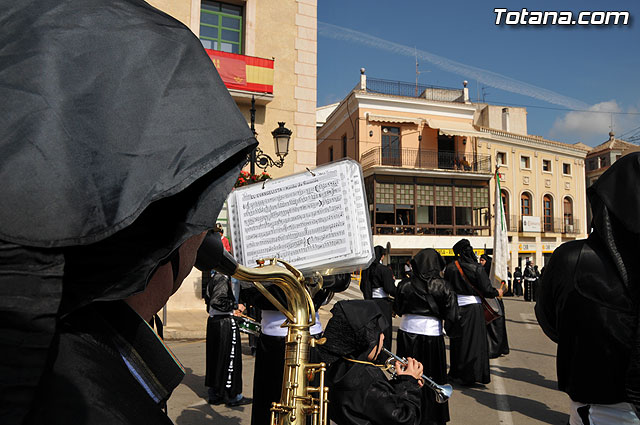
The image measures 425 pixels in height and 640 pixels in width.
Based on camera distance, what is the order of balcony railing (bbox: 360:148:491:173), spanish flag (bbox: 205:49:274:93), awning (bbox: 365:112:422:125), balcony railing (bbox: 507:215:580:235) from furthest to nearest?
balcony railing (bbox: 507:215:580:235)
balcony railing (bbox: 360:148:491:173)
awning (bbox: 365:112:422:125)
spanish flag (bbox: 205:49:274:93)

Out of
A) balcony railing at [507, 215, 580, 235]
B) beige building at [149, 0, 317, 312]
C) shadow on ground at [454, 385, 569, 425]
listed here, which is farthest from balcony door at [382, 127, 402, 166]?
shadow on ground at [454, 385, 569, 425]

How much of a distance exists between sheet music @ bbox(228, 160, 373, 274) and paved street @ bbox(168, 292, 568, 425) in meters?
3.39

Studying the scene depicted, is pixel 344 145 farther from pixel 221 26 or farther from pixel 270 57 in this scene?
pixel 221 26

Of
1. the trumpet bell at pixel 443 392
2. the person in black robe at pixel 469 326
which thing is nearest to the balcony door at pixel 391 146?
the person in black robe at pixel 469 326

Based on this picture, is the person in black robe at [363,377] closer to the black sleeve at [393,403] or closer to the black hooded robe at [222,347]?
the black sleeve at [393,403]

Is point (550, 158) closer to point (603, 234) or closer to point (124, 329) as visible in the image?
point (603, 234)

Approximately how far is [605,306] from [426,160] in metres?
27.3

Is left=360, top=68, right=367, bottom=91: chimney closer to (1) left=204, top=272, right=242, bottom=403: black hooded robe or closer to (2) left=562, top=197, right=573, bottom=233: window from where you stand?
(2) left=562, top=197, right=573, bottom=233: window

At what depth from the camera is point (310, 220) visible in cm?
215

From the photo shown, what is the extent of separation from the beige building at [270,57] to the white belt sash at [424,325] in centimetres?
745

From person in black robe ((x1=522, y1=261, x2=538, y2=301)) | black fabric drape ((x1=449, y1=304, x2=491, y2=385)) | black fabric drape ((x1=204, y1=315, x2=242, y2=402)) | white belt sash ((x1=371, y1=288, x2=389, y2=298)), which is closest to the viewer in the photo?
black fabric drape ((x1=204, y1=315, x2=242, y2=402))

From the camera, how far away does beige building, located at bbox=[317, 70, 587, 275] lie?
27.2 meters

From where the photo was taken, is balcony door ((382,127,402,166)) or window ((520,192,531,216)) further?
window ((520,192,531,216))

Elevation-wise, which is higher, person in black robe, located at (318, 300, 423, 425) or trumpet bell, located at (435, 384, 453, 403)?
person in black robe, located at (318, 300, 423, 425)
